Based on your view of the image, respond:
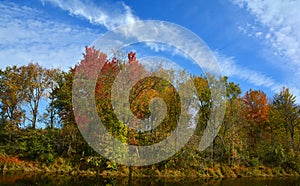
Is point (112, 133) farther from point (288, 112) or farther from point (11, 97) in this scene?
point (288, 112)

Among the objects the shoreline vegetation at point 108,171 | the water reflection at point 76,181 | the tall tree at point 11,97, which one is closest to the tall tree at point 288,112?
the shoreline vegetation at point 108,171

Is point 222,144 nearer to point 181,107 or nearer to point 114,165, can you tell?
point 181,107

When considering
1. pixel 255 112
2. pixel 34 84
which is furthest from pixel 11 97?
pixel 255 112

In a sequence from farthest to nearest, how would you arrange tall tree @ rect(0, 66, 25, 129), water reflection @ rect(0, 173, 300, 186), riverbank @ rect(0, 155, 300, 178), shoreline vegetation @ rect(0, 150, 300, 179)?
tall tree @ rect(0, 66, 25, 129), riverbank @ rect(0, 155, 300, 178), shoreline vegetation @ rect(0, 150, 300, 179), water reflection @ rect(0, 173, 300, 186)

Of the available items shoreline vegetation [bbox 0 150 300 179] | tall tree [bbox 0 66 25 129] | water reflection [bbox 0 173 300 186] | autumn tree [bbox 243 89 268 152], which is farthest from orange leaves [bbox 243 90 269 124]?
tall tree [bbox 0 66 25 129]

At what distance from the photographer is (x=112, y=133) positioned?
22828 millimetres

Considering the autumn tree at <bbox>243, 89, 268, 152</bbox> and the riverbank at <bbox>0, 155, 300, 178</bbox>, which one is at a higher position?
the autumn tree at <bbox>243, 89, 268, 152</bbox>

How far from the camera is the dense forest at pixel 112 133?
78.5 ft

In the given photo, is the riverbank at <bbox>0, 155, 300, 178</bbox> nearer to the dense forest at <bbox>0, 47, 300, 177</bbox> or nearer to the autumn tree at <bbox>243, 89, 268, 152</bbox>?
the dense forest at <bbox>0, 47, 300, 177</bbox>

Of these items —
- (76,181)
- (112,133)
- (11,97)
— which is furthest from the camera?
(11,97)

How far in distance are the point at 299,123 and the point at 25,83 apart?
33.5 metres

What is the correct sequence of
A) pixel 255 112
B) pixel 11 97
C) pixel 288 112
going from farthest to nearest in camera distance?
pixel 255 112
pixel 288 112
pixel 11 97

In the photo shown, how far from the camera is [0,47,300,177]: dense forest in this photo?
78.5 ft

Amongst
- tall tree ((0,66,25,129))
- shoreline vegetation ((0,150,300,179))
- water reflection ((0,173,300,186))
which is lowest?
water reflection ((0,173,300,186))
